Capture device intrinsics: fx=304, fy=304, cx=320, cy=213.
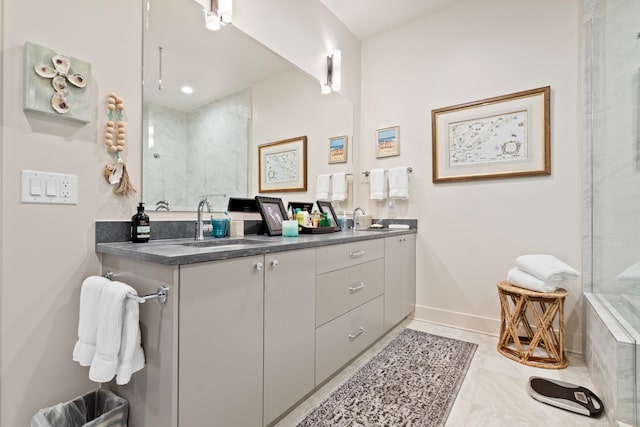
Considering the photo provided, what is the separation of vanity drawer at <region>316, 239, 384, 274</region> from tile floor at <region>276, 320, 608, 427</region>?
2.19ft

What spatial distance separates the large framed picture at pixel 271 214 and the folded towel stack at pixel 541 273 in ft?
5.54

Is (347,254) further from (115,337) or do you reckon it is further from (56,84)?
(56,84)

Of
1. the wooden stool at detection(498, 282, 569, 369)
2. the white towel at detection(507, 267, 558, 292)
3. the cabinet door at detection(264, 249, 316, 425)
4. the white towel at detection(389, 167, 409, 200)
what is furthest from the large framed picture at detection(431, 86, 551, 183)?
the cabinet door at detection(264, 249, 316, 425)

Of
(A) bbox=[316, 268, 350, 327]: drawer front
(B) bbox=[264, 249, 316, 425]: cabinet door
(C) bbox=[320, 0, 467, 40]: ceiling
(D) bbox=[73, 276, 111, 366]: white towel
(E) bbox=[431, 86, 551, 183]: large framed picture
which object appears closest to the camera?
(D) bbox=[73, 276, 111, 366]: white towel

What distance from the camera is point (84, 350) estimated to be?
1.09 m

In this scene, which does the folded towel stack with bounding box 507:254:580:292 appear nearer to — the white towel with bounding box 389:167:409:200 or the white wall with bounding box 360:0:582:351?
the white wall with bounding box 360:0:582:351

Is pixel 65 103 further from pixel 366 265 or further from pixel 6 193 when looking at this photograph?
pixel 366 265

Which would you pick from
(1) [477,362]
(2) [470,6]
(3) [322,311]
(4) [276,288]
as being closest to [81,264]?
(4) [276,288]

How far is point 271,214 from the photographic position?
78.6 inches

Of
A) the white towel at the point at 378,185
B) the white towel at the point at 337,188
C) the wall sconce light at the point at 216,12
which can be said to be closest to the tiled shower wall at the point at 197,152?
the wall sconce light at the point at 216,12

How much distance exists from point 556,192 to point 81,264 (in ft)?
9.62

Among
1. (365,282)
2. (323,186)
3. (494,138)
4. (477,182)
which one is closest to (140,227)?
(365,282)

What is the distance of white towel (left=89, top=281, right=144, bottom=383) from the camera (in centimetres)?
99

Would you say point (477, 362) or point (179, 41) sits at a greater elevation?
point (179, 41)
